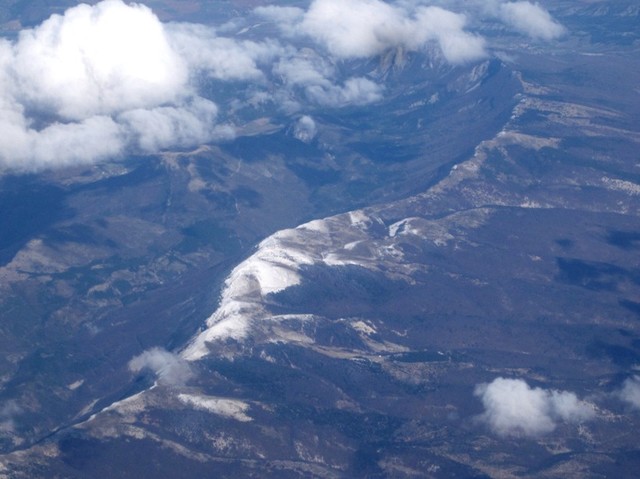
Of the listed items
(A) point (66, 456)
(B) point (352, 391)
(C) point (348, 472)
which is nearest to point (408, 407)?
(B) point (352, 391)

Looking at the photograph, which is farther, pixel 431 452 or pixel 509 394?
pixel 509 394

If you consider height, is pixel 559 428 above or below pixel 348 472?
above

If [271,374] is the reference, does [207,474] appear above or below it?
below

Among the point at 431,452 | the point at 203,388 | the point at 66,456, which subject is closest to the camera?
the point at 66,456

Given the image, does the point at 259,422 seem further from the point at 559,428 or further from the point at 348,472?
the point at 559,428

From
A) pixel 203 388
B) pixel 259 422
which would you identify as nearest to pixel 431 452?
pixel 259 422

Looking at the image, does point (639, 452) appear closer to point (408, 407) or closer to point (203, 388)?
point (408, 407)

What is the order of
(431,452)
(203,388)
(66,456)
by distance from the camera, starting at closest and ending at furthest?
(66,456)
(431,452)
(203,388)

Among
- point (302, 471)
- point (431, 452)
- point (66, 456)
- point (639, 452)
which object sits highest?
point (639, 452)

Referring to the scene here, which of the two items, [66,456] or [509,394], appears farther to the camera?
[509,394]
